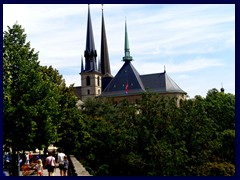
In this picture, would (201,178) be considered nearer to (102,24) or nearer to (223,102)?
(223,102)

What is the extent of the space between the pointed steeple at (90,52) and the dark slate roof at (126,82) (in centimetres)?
757

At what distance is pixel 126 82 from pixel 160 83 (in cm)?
664

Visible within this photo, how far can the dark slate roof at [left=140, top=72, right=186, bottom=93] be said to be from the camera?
3300 inches

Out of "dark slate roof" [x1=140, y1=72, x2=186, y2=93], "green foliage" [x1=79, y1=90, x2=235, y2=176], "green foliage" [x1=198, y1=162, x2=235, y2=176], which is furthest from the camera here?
"dark slate roof" [x1=140, y1=72, x2=186, y2=93]

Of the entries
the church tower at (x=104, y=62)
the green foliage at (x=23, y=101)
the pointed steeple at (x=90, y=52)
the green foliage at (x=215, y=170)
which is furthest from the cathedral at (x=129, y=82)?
the green foliage at (x=23, y=101)

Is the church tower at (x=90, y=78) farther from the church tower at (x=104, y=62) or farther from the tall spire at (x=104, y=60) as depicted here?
the tall spire at (x=104, y=60)

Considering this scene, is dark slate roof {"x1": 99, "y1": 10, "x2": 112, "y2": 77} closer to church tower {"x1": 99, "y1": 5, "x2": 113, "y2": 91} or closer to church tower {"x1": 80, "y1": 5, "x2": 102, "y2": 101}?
church tower {"x1": 99, "y1": 5, "x2": 113, "y2": 91}

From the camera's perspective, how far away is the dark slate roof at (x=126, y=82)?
84.2m

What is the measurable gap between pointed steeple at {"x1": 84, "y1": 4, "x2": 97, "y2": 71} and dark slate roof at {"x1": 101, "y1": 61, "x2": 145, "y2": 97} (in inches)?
298

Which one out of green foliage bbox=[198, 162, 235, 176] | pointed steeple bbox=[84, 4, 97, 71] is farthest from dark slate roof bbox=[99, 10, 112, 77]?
green foliage bbox=[198, 162, 235, 176]

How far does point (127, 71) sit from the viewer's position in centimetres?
8525

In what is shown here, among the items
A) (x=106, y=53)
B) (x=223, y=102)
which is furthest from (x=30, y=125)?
(x=106, y=53)

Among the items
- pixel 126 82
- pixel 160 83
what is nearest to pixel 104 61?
pixel 126 82
